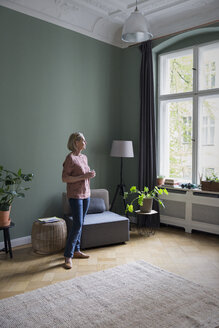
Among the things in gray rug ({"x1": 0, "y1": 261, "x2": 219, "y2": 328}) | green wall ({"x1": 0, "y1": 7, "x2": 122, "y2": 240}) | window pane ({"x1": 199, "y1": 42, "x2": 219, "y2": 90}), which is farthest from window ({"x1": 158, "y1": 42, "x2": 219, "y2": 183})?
gray rug ({"x1": 0, "y1": 261, "x2": 219, "y2": 328})

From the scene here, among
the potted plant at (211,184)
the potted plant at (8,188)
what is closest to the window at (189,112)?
the potted plant at (211,184)

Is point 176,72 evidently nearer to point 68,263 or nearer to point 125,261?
point 125,261

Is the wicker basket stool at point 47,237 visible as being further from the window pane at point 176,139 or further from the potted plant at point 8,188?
the window pane at point 176,139

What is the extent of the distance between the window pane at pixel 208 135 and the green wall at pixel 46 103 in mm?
1602

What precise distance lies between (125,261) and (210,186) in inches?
72.4

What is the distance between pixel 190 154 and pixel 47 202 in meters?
2.48

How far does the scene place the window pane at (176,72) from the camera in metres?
5.15

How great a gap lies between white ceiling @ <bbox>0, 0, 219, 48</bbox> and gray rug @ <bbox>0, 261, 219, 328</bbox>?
340cm

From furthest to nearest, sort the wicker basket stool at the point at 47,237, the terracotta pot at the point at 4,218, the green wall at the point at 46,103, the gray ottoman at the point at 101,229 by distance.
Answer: the green wall at the point at 46,103 → the gray ottoman at the point at 101,229 → the wicker basket stool at the point at 47,237 → the terracotta pot at the point at 4,218

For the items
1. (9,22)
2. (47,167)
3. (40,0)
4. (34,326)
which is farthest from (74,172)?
(40,0)

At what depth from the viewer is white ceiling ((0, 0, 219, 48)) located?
4.39 meters

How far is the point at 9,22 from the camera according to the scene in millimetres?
4066

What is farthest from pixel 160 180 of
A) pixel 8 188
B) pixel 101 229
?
pixel 8 188

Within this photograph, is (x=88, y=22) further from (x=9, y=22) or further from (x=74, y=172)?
(x=74, y=172)
